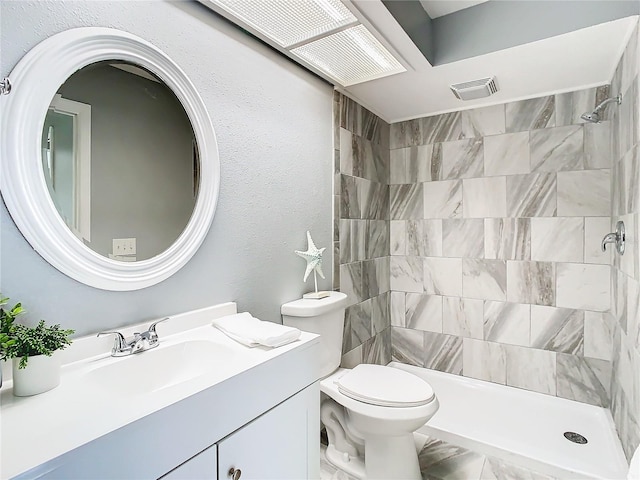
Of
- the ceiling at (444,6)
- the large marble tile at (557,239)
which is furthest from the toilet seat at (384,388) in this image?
the ceiling at (444,6)

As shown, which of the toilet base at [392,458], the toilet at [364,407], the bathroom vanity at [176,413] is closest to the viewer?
the bathroom vanity at [176,413]

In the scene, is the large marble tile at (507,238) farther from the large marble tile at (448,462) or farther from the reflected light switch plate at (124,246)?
the reflected light switch plate at (124,246)

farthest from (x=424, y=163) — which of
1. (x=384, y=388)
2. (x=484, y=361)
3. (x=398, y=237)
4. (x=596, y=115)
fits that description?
(x=384, y=388)

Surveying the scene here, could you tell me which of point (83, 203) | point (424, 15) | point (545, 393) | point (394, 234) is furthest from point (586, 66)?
point (83, 203)

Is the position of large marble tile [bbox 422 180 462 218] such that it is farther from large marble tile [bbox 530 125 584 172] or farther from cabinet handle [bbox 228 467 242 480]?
cabinet handle [bbox 228 467 242 480]

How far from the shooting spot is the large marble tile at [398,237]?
2846 mm

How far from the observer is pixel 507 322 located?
243cm

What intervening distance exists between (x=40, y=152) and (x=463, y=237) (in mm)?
2499

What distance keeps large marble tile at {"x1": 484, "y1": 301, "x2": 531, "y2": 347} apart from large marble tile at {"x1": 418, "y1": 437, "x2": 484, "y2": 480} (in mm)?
875

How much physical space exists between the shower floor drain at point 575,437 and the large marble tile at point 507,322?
1.85ft

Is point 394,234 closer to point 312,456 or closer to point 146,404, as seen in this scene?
point 312,456

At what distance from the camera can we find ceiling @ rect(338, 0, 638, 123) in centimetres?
161

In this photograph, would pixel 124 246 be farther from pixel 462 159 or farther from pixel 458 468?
pixel 462 159

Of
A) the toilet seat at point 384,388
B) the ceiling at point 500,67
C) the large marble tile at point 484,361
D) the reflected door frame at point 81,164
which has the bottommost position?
the large marble tile at point 484,361
